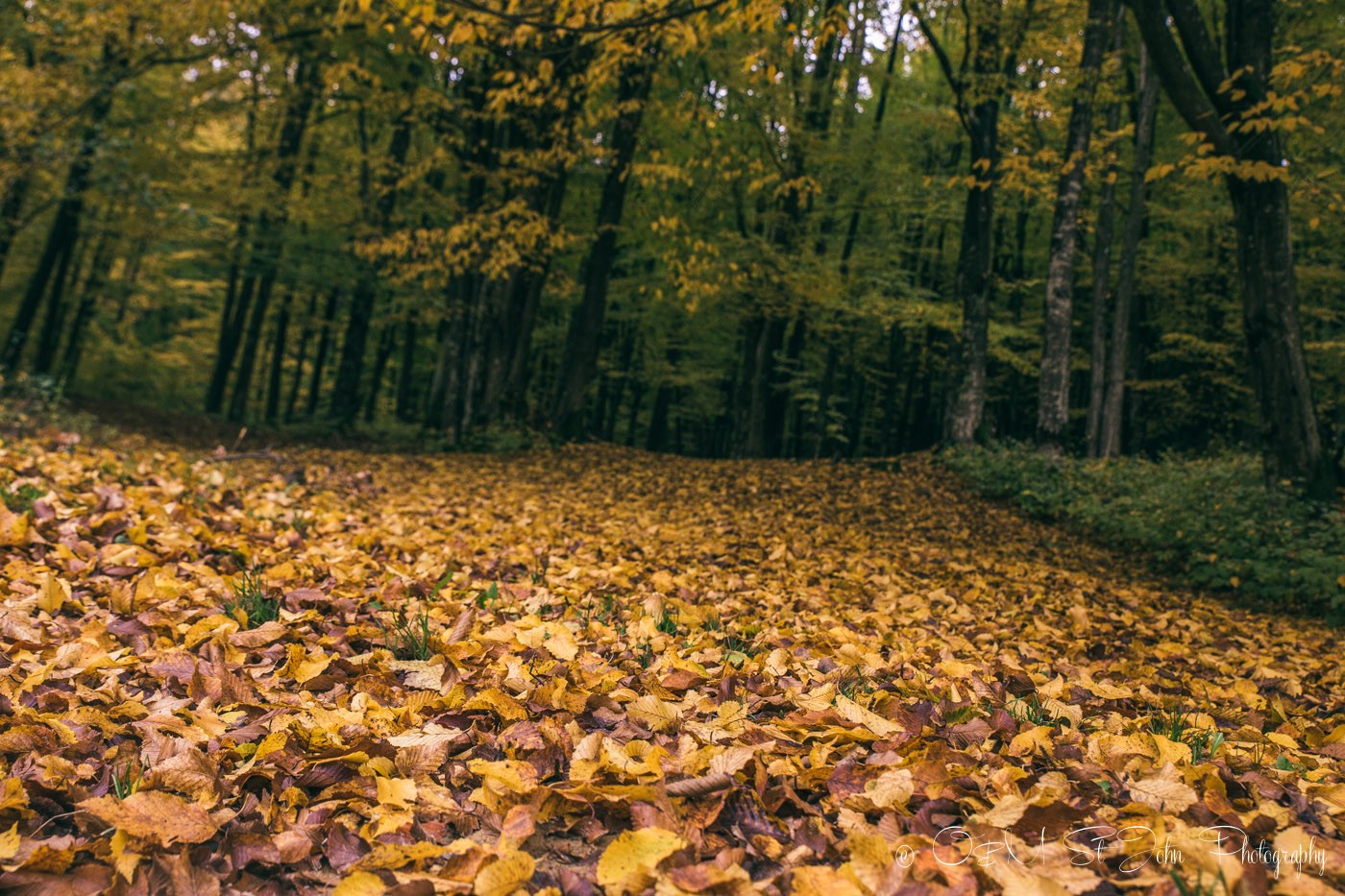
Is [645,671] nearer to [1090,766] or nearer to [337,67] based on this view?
[1090,766]

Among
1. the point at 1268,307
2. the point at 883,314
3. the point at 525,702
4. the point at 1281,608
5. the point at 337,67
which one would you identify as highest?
the point at 337,67

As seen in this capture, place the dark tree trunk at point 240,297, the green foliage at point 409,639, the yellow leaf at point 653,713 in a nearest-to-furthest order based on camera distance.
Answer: the yellow leaf at point 653,713
the green foliage at point 409,639
the dark tree trunk at point 240,297

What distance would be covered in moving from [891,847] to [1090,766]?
732 millimetres

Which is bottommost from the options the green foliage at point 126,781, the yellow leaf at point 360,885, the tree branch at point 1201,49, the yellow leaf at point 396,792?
the green foliage at point 126,781

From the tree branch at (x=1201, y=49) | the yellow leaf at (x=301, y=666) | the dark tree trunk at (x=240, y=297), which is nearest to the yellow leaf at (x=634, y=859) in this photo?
the yellow leaf at (x=301, y=666)

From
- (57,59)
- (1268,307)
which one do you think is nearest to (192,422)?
(57,59)

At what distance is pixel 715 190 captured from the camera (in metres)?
14.0

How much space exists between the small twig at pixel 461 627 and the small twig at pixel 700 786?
1225 mm

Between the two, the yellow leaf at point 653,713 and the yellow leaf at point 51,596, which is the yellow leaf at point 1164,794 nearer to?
the yellow leaf at point 653,713

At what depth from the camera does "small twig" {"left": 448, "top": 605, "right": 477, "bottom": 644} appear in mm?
2730

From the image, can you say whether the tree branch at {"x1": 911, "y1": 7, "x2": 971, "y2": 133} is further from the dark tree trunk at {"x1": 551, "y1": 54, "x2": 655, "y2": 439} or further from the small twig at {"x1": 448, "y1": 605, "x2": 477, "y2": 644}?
the small twig at {"x1": 448, "y1": 605, "x2": 477, "y2": 644}

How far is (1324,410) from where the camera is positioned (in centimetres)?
1773

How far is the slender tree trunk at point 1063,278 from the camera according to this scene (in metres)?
10.3

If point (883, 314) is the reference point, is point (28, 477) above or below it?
below
